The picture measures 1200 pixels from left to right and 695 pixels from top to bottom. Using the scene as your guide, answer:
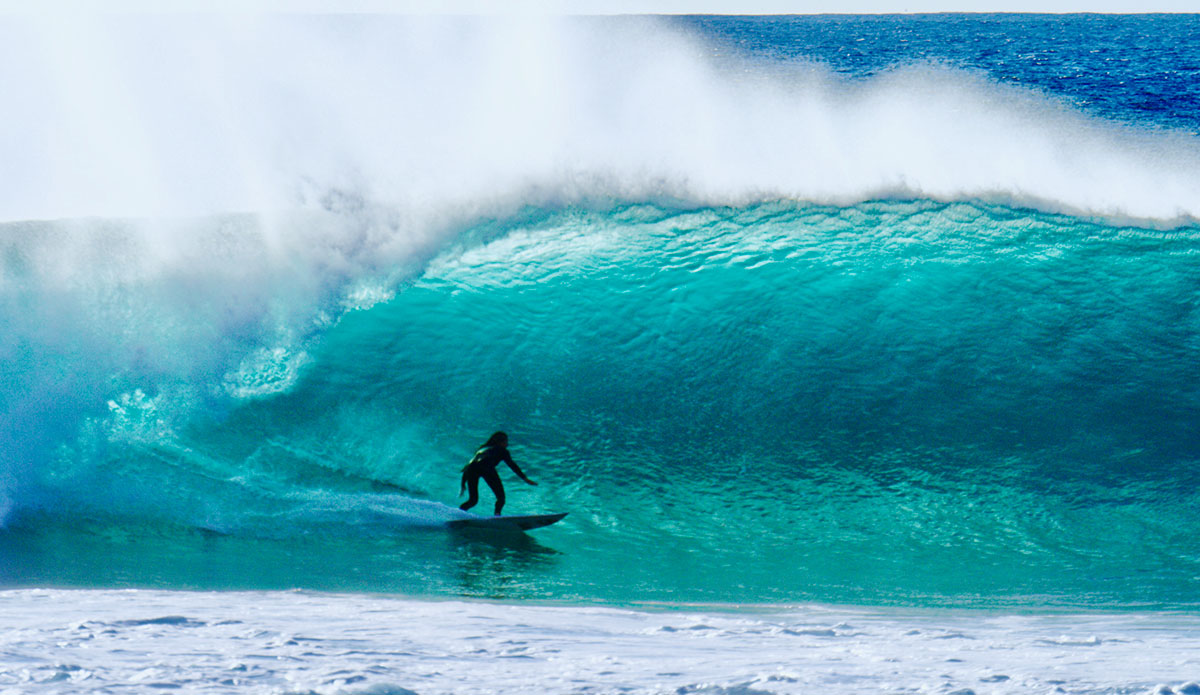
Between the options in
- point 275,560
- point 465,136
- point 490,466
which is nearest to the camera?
point 275,560

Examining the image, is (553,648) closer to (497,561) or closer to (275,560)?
(497,561)

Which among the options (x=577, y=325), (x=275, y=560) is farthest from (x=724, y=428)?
(x=275, y=560)

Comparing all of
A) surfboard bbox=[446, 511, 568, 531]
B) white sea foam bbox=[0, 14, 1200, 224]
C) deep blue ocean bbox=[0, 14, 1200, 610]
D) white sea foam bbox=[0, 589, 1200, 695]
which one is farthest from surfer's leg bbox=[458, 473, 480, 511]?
white sea foam bbox=[0, 14, 1200, 224]

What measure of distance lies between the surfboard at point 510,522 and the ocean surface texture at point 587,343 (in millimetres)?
98

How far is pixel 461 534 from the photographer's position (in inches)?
272

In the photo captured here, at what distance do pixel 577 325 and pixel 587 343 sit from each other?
0.27 meters

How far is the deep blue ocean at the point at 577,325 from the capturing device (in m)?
6.68

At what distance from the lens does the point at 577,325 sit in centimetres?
902

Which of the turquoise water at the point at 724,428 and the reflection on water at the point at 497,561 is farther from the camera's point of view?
the turquoise water at the point at 724,428

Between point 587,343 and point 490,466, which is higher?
point 587,343

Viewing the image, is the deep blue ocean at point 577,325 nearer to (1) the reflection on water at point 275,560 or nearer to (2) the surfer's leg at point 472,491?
(1) the reflection on water at point 275,560

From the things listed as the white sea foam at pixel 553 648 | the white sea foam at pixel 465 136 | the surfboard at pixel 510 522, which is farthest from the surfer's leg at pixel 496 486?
the white sea foam at pixel 465 136

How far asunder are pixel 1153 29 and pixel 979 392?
80.9 m

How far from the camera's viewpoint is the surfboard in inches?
273
